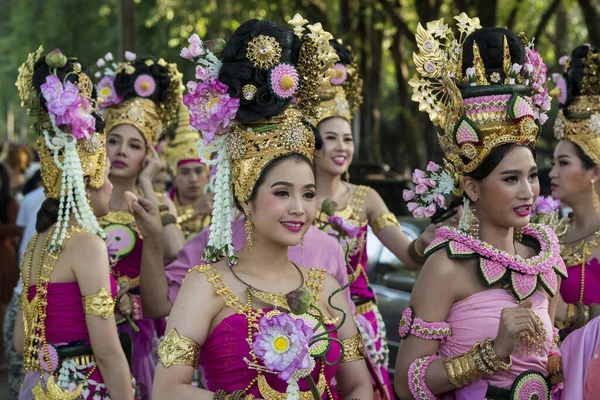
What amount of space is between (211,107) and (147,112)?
8.49 ft

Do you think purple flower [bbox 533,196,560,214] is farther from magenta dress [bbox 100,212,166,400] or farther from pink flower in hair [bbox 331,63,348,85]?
magenta dress [bbox 100,212,166,400]

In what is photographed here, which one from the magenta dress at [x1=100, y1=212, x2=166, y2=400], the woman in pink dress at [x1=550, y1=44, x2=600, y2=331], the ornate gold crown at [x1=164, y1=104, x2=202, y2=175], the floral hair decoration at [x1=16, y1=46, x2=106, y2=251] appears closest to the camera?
the floral hair decoration at [x1=16, y1=46, x2=106, y2=251]

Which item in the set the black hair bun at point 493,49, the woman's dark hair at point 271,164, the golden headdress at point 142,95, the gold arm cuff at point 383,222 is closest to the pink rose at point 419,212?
the black hair bun at point 493,49

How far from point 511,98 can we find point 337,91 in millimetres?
2381

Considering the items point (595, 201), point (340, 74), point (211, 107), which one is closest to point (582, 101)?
point (595, 201)

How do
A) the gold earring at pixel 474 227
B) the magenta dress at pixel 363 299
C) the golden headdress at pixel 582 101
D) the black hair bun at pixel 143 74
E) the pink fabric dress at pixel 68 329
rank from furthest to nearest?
the black hair bun at pixel 143 74
the magenta dress at pixel 363 299
the golden headdress at pixel 582 101
the pink fabric dress at pixel 68 329
the gold earring at pixel 474 227

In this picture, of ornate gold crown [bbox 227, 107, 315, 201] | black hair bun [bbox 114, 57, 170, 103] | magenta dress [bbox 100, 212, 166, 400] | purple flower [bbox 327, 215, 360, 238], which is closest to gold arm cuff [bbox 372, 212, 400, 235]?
purple flower [bbox 327, 215, 360, 238]

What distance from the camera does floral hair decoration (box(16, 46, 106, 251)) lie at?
4227 mm

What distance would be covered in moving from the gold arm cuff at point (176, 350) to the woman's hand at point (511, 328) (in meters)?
1.17

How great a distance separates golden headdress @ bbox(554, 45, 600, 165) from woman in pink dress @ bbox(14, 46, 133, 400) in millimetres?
2636

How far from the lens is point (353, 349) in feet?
10.7

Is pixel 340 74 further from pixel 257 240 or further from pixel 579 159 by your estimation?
pixel 257 240

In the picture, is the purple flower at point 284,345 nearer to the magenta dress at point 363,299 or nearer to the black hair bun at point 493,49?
the black hair bun at point 493,49

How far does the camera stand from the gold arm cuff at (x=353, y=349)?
10.7 ft
